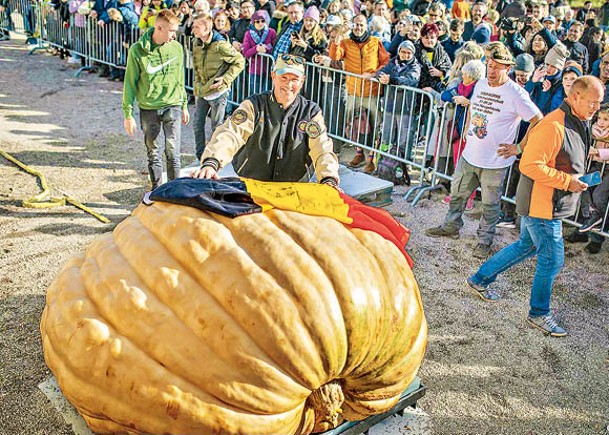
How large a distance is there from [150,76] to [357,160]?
3409 millimetres

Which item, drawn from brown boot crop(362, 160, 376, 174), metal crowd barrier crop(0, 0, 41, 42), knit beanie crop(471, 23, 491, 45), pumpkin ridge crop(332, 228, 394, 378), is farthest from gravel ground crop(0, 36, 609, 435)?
metal crowd barrier crop(0, 0, 41, 42)

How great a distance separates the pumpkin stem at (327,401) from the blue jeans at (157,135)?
4788mm

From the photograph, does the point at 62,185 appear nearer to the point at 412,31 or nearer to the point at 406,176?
the point at 406,176

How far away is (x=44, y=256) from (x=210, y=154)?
98.2 inches

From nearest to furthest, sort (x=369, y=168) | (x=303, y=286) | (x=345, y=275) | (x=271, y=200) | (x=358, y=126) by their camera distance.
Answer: (x=303, y=286) < (x=345, y=275) < (x=271, y=200) < (x=369, y=168) < (x=358, y=126)

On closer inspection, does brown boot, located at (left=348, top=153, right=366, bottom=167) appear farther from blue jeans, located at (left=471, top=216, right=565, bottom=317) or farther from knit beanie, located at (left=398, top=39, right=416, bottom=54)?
blue jeans, located at (left=471, top=216, right=565, bottom=317)

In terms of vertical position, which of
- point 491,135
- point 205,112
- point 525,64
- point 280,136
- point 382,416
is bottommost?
point 382,416

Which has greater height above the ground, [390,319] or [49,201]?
[390,319]

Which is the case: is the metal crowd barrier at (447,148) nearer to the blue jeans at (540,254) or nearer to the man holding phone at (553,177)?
the blue jeans at (540,254)

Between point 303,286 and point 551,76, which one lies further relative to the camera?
point 551,76

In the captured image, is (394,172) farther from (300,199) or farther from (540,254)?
(300,199)

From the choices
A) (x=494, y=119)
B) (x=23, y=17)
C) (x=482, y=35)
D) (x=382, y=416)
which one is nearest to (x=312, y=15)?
(x=482, y=35)

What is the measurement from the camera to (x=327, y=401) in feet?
9.82

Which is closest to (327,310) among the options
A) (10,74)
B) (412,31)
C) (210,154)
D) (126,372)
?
(126,372)
